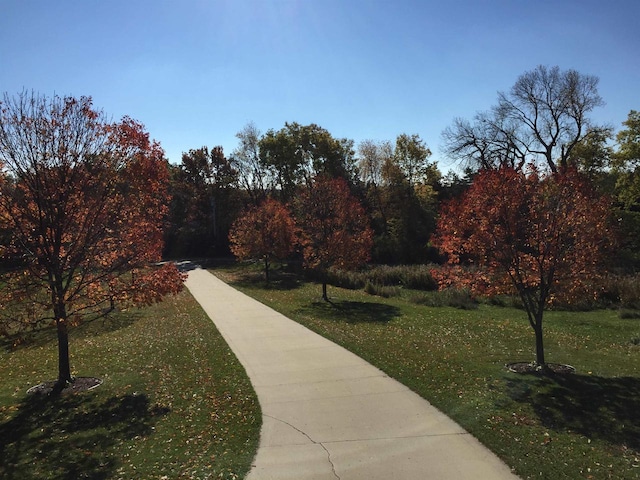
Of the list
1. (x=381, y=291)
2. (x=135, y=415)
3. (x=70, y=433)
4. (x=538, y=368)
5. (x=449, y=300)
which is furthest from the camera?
(x=381, y=291)

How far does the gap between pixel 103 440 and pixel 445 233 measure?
780cm

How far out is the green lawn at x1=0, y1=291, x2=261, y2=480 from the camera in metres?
5.70

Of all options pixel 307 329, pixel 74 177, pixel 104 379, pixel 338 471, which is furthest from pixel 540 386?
pixel 74 177

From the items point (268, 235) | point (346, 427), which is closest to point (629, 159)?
point (268, 235)

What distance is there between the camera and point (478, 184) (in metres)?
9.62

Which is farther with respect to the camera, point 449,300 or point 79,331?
point 449,300

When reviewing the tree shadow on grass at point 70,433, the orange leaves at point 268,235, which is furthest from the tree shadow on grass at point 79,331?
the orange leaves at point 268,235

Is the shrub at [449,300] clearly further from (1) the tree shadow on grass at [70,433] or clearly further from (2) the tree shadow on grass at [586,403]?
(1) the tree shadow on grass at [70,433]

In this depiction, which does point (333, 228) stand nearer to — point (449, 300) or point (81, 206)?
point (449, 300)

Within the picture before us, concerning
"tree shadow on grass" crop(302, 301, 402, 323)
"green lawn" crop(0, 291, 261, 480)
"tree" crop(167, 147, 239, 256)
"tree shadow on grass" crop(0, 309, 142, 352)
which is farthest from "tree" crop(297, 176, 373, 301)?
"tree" crop(167, 147, 239, 256)

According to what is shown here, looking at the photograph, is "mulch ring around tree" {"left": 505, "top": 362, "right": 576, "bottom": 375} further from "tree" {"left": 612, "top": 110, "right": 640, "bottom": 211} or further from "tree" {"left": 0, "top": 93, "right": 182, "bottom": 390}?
"tree" {"left": 612, "top": 110, "right": 640, "bottom": 211}

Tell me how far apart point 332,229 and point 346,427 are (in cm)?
1504

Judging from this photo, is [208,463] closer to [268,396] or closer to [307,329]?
[268,396]

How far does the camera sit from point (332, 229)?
2130 centimetres
